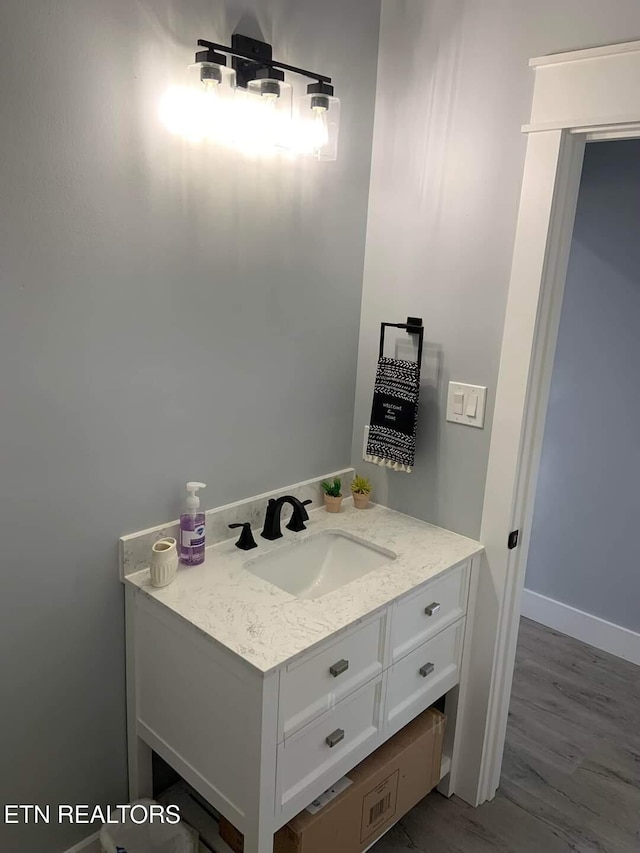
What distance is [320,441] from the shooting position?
7.11ft

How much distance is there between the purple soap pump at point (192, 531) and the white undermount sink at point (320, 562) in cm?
20

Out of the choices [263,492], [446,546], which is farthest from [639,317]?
[263,492]

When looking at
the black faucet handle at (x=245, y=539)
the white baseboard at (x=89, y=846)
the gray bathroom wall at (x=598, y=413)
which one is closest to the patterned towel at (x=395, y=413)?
the black faucet handle at (x=245, y=539)

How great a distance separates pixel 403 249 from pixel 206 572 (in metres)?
1.12

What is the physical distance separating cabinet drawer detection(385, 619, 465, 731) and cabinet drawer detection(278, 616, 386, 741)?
0.40 feet

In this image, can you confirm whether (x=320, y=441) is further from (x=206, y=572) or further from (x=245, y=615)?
(x=245, y=615)

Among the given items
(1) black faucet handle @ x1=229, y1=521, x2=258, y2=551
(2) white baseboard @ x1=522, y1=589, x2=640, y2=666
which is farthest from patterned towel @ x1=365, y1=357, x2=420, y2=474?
(2) white baseboard @ x1=522, y1=589, x2=640, y2=666

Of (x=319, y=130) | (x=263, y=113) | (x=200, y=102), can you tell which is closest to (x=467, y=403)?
(x=319, y=130)

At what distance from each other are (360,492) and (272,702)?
3.00 feet

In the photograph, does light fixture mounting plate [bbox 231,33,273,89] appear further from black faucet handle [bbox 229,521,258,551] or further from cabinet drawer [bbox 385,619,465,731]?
cabinet drawer [bbox 385,619,465,731]

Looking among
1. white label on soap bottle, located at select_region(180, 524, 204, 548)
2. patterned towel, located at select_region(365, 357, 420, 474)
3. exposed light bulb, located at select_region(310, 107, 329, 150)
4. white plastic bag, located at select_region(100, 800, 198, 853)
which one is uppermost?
exposed light bulb, located at select_region(310, 107, 329, 150)

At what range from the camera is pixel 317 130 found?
69.2 inches

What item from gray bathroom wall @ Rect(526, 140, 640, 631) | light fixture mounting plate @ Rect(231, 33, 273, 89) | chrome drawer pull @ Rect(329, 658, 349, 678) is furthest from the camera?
gray bathroom wall @ Rect(526, 140, 640, 631)

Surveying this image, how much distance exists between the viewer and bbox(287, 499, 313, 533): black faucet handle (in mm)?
1964
